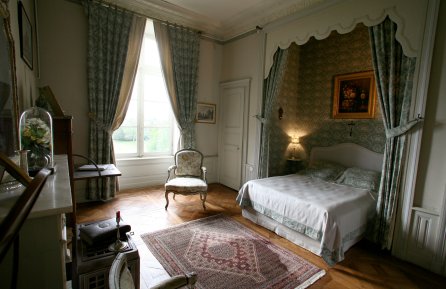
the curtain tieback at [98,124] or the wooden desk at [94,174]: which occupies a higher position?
the curtain tieback at [98,124]

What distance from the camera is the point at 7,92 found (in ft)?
4.79

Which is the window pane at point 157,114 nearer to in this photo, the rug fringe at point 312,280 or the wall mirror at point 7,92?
the wall mirror at point 7,92

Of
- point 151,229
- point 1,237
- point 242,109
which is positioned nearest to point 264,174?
point 242,109

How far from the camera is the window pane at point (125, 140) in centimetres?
427

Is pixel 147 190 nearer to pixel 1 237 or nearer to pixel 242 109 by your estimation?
pixel 242 109

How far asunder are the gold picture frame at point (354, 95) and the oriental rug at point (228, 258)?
2.69 m

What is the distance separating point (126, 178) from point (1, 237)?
4240mm

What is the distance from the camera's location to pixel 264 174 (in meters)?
4.11

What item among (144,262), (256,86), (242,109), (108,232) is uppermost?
(256,86)

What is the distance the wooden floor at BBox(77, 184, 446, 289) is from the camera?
2.14m

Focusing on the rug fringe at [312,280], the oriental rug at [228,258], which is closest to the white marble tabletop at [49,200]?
the oriental rug at [228,258]

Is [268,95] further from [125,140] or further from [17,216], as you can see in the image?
[17,216]

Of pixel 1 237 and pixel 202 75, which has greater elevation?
pixel 202 75

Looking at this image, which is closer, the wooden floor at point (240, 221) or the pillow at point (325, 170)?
the wooden floor at point (240, 221)
